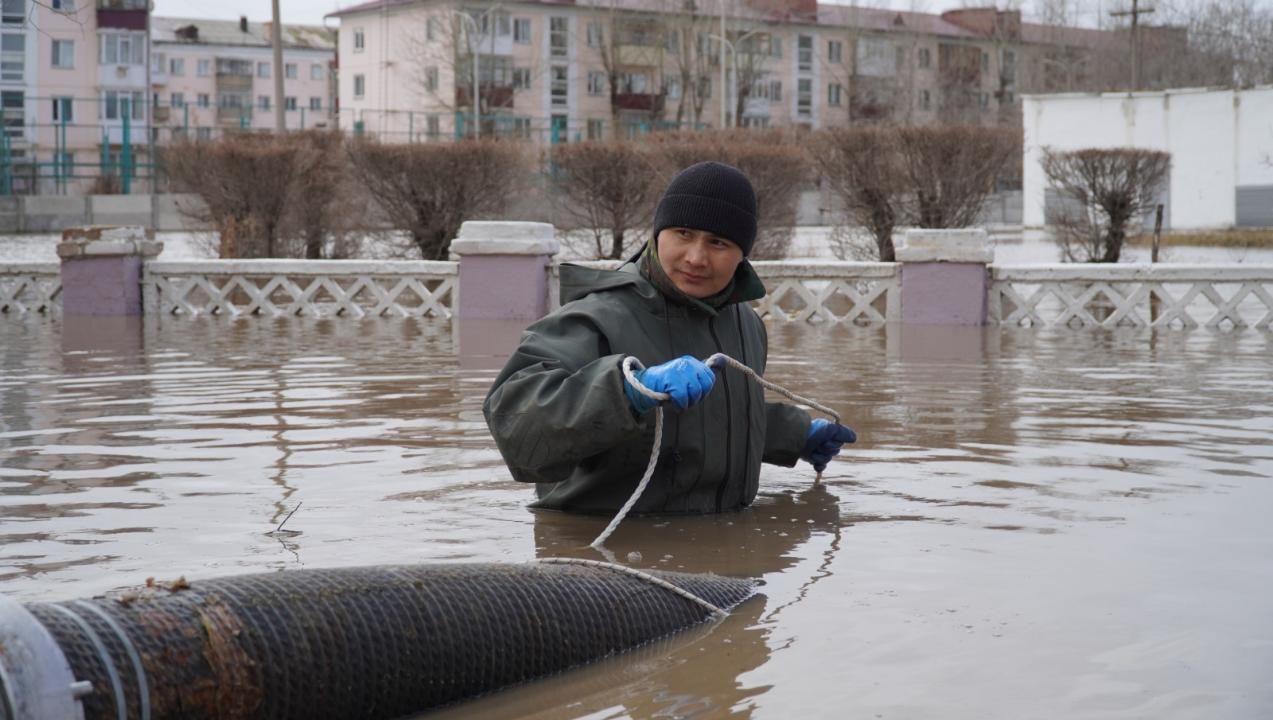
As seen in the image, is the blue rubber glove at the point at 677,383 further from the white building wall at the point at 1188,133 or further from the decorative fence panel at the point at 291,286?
the white building wall at the point at 1188,133

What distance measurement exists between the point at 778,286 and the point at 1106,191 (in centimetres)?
919

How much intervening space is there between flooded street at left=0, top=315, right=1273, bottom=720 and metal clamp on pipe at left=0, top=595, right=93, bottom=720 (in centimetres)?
93

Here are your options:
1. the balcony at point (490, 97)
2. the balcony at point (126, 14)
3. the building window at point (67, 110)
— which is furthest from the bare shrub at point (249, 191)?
the balcony at point (126, 14)

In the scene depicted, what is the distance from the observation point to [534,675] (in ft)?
13.2

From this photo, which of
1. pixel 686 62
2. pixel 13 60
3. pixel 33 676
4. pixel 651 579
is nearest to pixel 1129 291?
pixel 651 579

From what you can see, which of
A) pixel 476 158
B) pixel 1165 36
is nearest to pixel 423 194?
pixel 476 158

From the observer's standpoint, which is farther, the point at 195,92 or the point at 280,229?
the point at 195,92

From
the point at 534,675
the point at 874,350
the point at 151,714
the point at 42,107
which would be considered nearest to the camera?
the point at 151,714

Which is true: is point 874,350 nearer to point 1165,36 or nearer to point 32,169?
point 32,169

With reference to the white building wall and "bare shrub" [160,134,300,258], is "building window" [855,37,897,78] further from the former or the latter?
"bare shrub" [160,134,300,258]

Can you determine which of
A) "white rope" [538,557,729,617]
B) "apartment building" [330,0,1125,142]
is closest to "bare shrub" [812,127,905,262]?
"white rope" [538,557,729,617]

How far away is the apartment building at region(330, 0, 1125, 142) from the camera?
71.4 m

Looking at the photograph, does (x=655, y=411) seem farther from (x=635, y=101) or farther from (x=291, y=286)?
(x=635, y=101)

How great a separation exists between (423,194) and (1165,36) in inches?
2411
